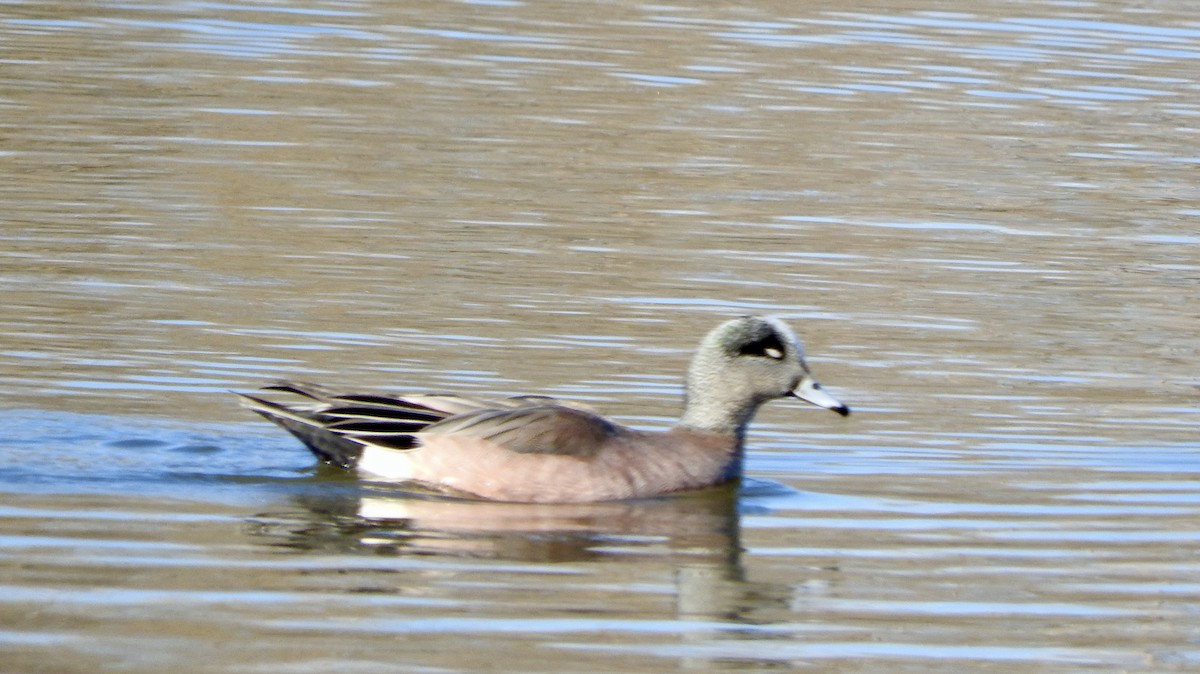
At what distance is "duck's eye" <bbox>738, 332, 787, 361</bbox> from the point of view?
353 inches

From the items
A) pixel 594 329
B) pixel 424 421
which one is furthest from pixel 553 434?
pixel 594 329

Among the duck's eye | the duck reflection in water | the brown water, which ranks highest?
the duck's eye

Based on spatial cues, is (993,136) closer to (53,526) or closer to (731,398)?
(731,398)

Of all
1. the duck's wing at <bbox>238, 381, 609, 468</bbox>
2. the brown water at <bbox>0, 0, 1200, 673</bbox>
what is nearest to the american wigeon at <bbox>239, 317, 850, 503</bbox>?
the duck's wing at <bbox>238, 381, 609, 468</bbox>

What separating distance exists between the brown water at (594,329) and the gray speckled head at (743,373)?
38cm

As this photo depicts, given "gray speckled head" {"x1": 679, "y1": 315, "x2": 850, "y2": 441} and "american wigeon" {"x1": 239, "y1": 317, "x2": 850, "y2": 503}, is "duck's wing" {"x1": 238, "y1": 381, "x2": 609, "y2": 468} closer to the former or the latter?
"american wigeon" {"x1": 239, "y1": 317, "x2": 850, "y2": 503}

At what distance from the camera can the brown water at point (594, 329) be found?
A: 6.80 m

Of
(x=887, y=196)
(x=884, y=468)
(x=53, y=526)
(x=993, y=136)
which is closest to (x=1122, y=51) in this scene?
(x=993, y=136)

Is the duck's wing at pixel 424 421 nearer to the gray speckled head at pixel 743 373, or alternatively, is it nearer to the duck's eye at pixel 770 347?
the gray speckled head at pixel 743 373

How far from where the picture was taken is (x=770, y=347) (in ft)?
29.5

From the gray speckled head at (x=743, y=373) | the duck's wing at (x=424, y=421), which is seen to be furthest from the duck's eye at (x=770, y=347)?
the duck's wing at (x=424, y=421)

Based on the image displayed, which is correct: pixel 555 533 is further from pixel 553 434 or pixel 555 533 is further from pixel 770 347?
pixel 770 347

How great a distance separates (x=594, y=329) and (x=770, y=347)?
8.37ft

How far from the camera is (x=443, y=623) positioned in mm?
6562
